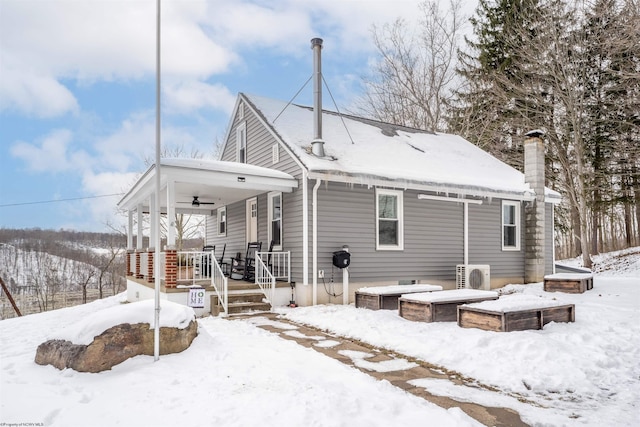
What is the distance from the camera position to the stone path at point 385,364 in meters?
3.23

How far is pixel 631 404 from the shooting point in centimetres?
354

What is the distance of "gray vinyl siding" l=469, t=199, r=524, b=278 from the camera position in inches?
437

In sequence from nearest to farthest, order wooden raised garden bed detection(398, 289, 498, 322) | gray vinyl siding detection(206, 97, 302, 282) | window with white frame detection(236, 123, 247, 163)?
wooden raised garden bed detection(398, 289, 498, 322)
gray vinyl siding detection(206, 97, 302, 282)
window with white frame detection(236, 123, 247, 163)

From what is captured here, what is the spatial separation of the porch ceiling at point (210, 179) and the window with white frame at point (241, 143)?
1706mm

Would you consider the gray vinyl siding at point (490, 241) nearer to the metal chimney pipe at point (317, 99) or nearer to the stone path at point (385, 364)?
the metal chimney pipe at point (317, 99)

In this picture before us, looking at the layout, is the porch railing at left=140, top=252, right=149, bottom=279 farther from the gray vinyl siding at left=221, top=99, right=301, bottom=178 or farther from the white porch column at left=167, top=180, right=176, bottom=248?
the gray vinyl siding at left=221, top=99, right=301, bottom=178

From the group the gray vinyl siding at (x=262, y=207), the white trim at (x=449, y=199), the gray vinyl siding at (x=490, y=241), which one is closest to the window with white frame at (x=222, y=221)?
the gray vinyl siding at (x=262, y=207)

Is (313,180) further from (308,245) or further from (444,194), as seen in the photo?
(444,194)

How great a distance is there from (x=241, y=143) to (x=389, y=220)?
17.5 ft

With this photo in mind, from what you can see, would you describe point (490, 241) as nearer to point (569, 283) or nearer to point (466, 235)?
point (466, 235)

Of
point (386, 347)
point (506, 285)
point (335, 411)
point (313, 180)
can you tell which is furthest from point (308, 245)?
point (506, 285)

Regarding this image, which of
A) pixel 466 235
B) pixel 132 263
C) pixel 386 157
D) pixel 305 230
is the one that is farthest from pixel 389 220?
pixel 132 263

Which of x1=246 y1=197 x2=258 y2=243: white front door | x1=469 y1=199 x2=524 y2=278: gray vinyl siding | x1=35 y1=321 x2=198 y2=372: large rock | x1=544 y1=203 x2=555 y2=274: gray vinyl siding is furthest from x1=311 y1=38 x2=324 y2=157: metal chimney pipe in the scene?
x1=544 y1=203 x2=555 y2=274: gray vinyl siding

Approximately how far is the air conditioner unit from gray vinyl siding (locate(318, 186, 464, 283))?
0.20m
